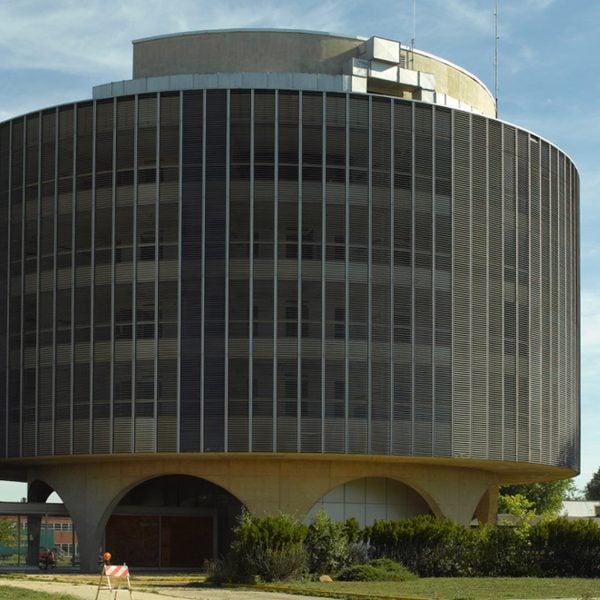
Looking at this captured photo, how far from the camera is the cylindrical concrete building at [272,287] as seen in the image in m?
56.2

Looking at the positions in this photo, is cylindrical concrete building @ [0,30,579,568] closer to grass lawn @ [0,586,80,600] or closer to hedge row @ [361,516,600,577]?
hedge row @ [361,516,600,577]

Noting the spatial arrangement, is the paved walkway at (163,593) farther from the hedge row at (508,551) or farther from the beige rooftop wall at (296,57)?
the beige rooftop wall at (296,57)

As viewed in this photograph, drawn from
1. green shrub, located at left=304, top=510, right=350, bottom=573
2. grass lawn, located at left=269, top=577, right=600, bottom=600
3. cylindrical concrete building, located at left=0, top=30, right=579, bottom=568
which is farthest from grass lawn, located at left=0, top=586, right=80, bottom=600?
cylindrical concrete building, located at left=0, top=30, right=579, bottom=568

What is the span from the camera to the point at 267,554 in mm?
43875

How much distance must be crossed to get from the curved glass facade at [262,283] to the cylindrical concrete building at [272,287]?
0.31ft

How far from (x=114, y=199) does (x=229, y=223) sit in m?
5.43

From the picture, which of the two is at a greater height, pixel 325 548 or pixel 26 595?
pixel 325 548

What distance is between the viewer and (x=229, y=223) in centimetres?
5666

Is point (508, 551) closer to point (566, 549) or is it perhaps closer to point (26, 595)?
point (566, 549)

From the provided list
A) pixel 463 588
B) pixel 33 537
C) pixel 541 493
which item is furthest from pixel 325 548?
pixel 541 493

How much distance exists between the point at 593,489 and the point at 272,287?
401 ft

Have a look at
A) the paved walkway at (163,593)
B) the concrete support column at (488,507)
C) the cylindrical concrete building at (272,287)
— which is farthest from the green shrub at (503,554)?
the concrete support column at (488,507)

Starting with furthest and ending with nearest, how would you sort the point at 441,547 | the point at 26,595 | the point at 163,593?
the point at 441,547, the point at 163,593, the point at 26,595

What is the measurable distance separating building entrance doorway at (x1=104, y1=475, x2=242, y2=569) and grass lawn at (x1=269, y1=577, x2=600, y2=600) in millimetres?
20789
